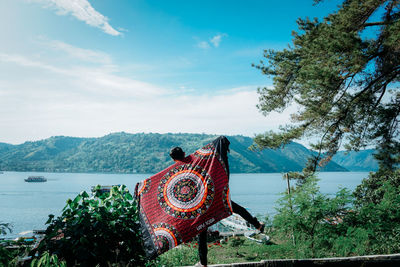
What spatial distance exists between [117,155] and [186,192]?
161m

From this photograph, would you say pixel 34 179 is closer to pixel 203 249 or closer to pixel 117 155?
pixel 117 155

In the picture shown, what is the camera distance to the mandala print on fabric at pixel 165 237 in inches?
113

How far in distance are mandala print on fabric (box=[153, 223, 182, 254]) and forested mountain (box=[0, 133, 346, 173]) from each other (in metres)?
137

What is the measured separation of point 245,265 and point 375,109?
929cm

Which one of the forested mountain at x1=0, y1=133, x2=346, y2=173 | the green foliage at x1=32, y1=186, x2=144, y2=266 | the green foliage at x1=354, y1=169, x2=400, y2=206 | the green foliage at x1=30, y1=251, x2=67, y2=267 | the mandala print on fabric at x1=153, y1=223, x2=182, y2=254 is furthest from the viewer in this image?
the forested mountain at x1=0, y1=133, x2=346, y2=173

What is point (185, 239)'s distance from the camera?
292cm

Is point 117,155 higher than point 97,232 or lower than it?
Result: lower

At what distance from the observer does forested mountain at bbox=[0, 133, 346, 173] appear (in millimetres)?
150250

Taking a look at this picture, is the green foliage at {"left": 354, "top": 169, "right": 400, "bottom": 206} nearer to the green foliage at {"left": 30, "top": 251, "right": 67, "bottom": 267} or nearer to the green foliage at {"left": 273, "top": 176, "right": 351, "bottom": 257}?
the green foliage at {"left": 273, "top": 176, "right": 351, "bottom": 257}

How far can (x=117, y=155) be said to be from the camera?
516ft

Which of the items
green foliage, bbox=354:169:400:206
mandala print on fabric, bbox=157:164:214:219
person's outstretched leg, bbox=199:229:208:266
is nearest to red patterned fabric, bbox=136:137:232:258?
mandala print on fabric, bbox=157:164:214:219

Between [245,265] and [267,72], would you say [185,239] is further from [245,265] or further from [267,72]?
[267,72]

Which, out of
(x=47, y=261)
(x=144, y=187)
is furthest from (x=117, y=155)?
(x=47, y=261)

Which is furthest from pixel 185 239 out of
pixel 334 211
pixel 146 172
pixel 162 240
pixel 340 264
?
pixel 146 172
